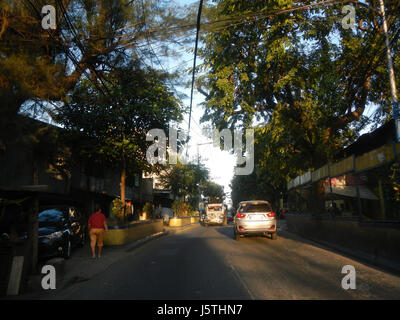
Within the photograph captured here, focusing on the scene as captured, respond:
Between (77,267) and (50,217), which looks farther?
(50,217)

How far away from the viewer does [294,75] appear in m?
15.5

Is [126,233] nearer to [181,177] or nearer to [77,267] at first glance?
[77,267]

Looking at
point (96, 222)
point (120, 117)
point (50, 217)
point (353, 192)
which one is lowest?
point (96, 222)

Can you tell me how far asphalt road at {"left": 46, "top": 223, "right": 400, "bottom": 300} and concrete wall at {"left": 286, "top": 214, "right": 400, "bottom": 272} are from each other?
1.98 ft

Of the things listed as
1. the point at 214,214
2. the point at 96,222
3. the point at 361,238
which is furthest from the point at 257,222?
the point at 214,214

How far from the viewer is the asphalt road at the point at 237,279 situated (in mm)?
6375

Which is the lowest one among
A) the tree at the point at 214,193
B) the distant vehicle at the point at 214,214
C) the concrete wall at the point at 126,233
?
the concrete wall at the point at 126,233

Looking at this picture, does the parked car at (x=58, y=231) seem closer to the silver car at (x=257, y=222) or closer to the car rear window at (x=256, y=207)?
the silver car at (x=257, y=222)

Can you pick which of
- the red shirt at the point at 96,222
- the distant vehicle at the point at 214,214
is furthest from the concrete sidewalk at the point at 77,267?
the distant vehicle at the point at 214,214

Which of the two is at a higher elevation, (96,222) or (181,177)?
(181,177)

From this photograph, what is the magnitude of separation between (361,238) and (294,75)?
7.63 metres

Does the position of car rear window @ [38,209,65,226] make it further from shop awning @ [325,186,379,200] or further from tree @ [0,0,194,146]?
shop awning @ [325,186,379,200]

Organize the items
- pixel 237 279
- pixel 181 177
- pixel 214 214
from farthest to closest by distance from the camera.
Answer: pixel 181 177 → pixel 214 214 → pixel 237 279

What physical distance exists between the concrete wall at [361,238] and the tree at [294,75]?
165 inches
